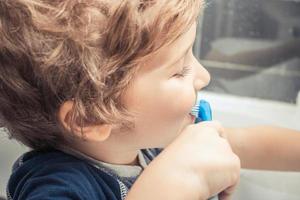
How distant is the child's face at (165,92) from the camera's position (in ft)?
1.95

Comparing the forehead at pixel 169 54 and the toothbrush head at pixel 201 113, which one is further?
the toothbrush head at pixel 201 113

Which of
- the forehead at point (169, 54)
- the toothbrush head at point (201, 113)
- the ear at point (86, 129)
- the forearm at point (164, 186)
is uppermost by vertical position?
the forehead at point (169, 54)

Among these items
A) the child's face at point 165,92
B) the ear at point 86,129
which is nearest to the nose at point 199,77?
Answer: the child's face at point 165,92

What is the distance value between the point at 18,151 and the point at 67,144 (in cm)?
29

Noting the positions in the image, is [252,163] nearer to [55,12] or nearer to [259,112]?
[259,112]

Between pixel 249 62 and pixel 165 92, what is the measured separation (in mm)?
387

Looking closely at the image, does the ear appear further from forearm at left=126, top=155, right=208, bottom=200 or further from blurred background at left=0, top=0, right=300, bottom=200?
blurred background at left=0, top=0, right=300, bottom=200

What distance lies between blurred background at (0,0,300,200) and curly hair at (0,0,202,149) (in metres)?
0.33

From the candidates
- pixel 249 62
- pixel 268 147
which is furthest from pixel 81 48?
pixel 249 62

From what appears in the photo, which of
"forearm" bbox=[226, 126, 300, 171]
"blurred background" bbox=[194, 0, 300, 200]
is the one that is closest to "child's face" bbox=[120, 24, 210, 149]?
"forearm" bbox=[226, 126, 300, 171]

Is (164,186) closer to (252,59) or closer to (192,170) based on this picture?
(192,170)

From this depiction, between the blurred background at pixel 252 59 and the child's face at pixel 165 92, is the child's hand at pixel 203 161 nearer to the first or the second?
the child's face at pixel 165 92

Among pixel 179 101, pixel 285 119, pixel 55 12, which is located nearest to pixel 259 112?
pixel 285 119

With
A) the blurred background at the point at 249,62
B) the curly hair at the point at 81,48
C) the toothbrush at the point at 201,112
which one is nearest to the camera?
the curly hair at the point at 81,48
